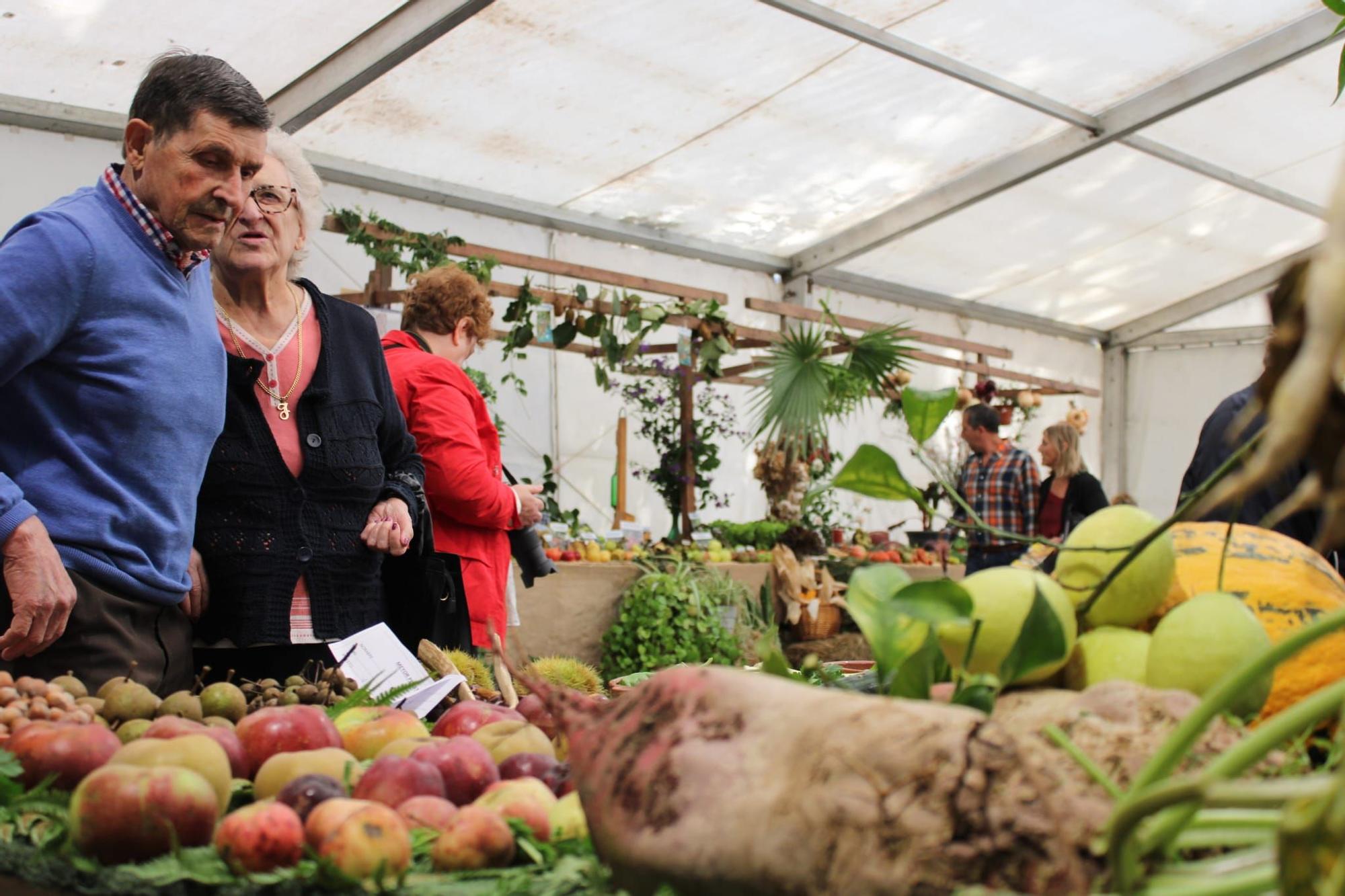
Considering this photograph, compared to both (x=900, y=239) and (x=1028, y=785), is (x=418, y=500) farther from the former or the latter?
(x=900, y=239)

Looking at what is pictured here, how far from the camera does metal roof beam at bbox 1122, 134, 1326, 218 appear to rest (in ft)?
27.0

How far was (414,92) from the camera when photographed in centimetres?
607

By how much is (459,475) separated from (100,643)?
122cm

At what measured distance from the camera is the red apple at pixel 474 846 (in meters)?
0.76

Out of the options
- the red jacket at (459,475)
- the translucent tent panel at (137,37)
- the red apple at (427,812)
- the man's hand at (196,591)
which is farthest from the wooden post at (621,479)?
the red apple at (427,812)

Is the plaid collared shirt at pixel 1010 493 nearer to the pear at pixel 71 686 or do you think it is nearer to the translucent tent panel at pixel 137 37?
the translucent tent panel at pixel 137 37

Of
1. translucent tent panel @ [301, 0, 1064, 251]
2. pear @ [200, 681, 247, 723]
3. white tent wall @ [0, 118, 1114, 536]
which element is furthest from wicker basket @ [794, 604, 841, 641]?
pear @ [200, 681, 247, 723]

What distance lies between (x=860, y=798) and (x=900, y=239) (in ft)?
29.7

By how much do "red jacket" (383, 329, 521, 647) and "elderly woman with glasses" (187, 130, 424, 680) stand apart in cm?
51

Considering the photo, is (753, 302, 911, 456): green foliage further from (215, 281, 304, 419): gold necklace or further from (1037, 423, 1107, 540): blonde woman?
(215, 281, 304, 419): gold necklace

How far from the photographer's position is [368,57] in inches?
218

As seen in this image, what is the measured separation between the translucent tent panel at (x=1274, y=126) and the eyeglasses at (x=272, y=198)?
24.4ft

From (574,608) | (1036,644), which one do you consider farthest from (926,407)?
(574,608)

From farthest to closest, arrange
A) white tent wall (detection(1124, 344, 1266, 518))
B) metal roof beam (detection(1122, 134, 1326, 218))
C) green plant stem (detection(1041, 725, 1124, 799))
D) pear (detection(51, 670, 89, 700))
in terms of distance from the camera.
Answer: white tent wall (detection(1124, 344, 1266, 518)) < metal roof beam (detection(1122, 134, 1326, 218)) < pear (detection(51, 670, 89, 700)) < green plant stem (detection(1041, 725, 1124, 799))
